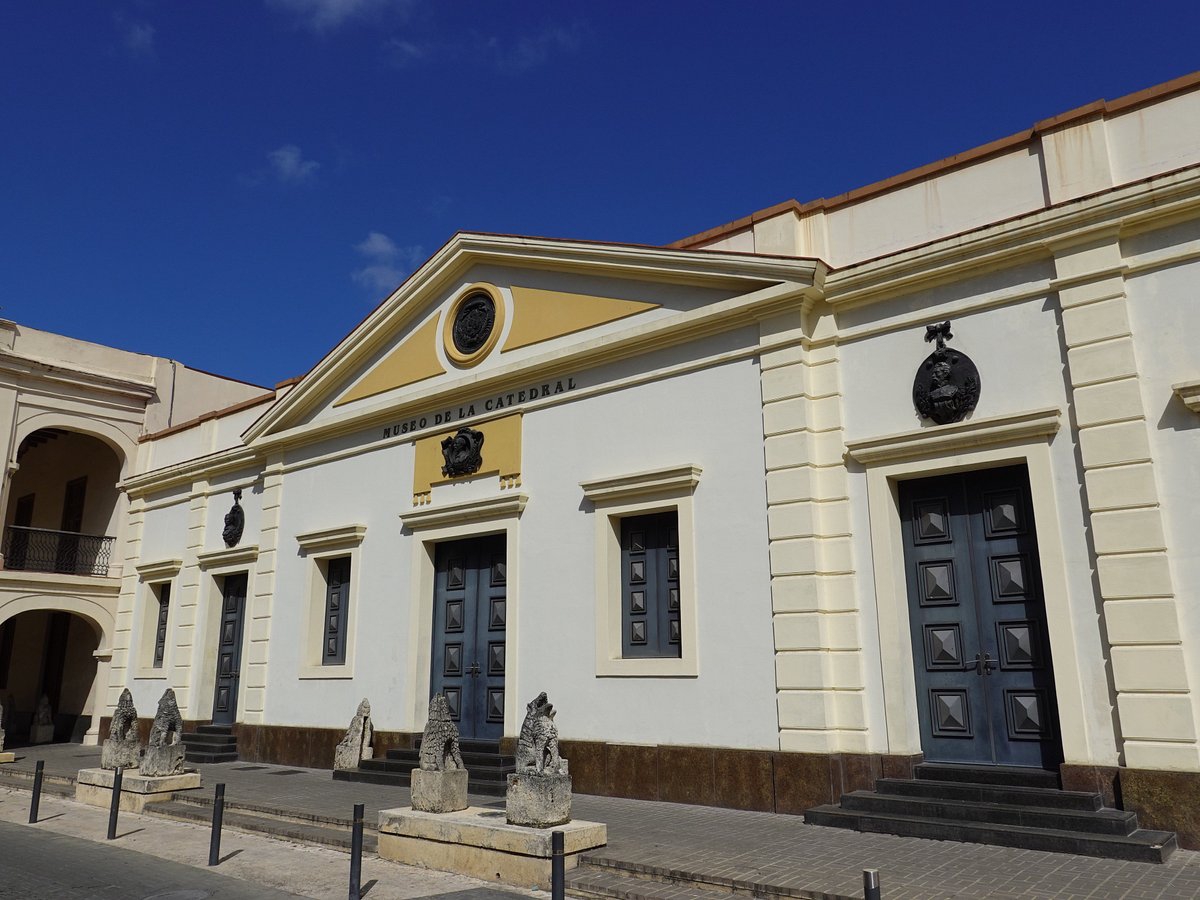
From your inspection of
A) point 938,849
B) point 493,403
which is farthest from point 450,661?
point 938,849

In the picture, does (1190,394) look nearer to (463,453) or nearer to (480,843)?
(480,843)

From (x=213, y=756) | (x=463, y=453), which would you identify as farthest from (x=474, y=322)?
(x=213, y=756)

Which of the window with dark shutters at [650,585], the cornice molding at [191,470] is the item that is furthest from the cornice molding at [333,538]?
the window with dark shutters at [650,585]

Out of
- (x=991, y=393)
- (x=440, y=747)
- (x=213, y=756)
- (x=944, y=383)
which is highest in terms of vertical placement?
(x=944, y=383)

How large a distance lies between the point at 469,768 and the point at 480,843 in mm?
4453

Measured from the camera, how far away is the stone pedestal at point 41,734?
1955 cm

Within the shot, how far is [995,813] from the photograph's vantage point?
7723mm

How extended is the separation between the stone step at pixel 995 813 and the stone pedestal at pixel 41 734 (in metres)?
18.1

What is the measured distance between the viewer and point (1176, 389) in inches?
312

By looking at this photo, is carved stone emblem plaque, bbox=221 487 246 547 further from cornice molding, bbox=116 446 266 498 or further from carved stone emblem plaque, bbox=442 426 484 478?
carved stone emblem plaque, bbox=442 426 484 478

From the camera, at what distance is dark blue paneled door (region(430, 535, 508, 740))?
484 inches

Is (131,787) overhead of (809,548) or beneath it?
beneath

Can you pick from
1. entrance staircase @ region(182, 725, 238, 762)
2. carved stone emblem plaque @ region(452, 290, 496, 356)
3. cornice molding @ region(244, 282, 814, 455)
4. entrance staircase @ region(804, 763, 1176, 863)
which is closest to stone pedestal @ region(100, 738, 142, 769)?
entrance staircase @ region(182, 725, 238, 762)

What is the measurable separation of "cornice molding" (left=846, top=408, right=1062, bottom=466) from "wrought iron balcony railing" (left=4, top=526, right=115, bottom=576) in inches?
681
